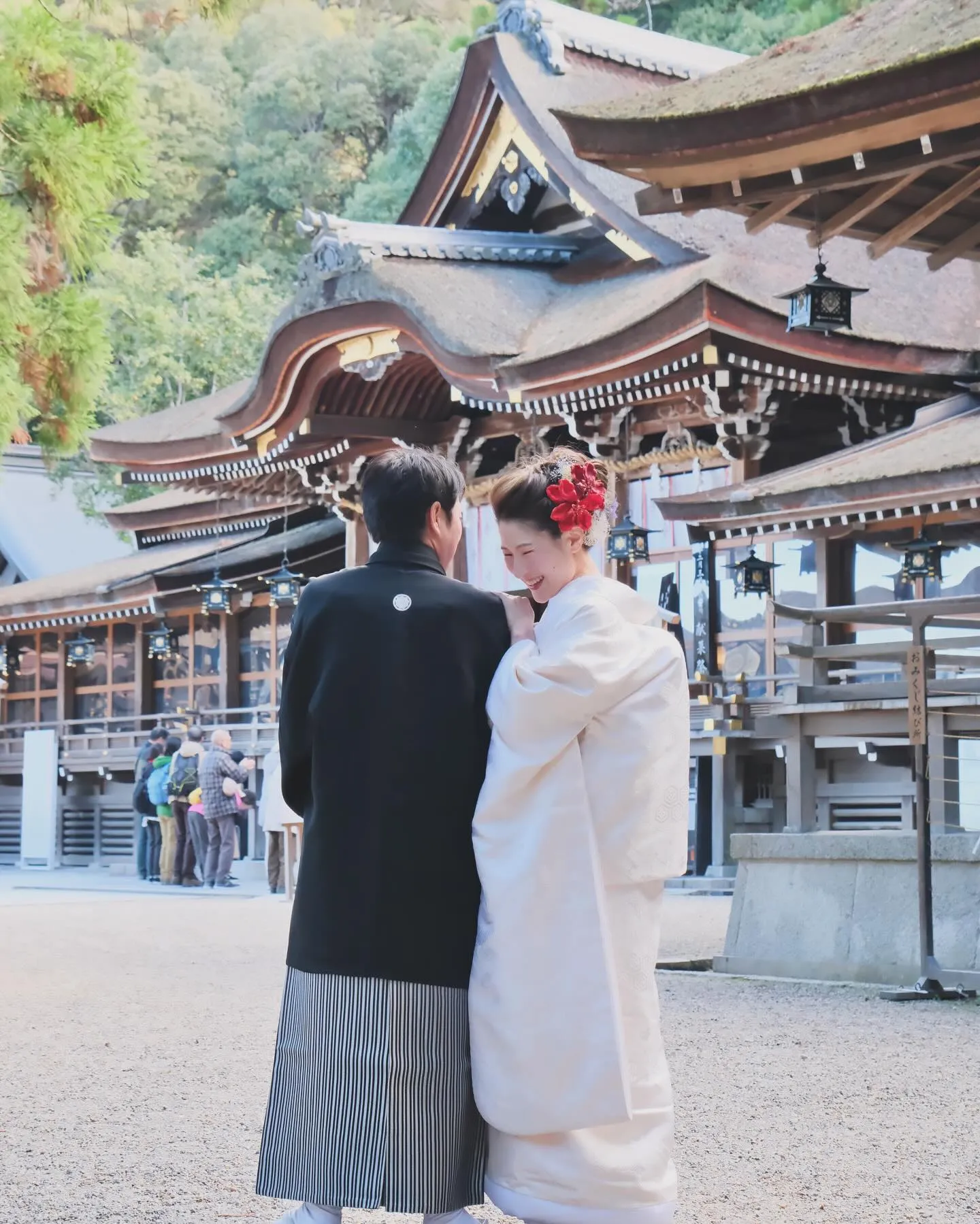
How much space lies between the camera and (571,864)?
287cm

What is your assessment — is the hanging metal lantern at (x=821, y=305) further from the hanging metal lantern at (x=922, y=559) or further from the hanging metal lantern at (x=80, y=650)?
the hanging metal lantern at (x=80, y=650)

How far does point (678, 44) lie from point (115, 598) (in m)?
9.72

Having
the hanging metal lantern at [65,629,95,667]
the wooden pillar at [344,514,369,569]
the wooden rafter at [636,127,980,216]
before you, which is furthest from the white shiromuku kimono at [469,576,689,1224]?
the hanging metal lantern at [65,629,95,667]

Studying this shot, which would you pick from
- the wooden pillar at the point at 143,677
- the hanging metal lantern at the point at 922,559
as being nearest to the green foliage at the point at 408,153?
the wooden pillar at the point at 143,677

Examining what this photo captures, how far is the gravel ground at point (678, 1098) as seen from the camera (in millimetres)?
3715

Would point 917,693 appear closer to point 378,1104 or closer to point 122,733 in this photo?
point 378,1104

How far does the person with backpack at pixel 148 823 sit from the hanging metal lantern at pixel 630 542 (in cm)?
622

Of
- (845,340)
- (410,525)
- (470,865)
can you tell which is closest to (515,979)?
(470,865)

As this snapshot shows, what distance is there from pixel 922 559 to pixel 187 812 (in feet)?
26.1

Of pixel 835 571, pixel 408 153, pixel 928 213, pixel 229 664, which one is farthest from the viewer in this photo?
pixel 408 153

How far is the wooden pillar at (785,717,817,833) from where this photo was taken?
13.9m

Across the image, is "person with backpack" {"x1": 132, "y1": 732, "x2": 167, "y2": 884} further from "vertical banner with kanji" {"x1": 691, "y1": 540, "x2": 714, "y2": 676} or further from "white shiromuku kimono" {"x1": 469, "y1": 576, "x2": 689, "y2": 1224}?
"white shiromuku kimono" {"x1": 469, "y1": 576, "x2": 689, "y2": 1224}

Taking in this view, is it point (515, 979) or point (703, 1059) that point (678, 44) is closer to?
point (703, 1059)

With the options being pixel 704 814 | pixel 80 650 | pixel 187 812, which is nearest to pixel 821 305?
pixel 704 814
